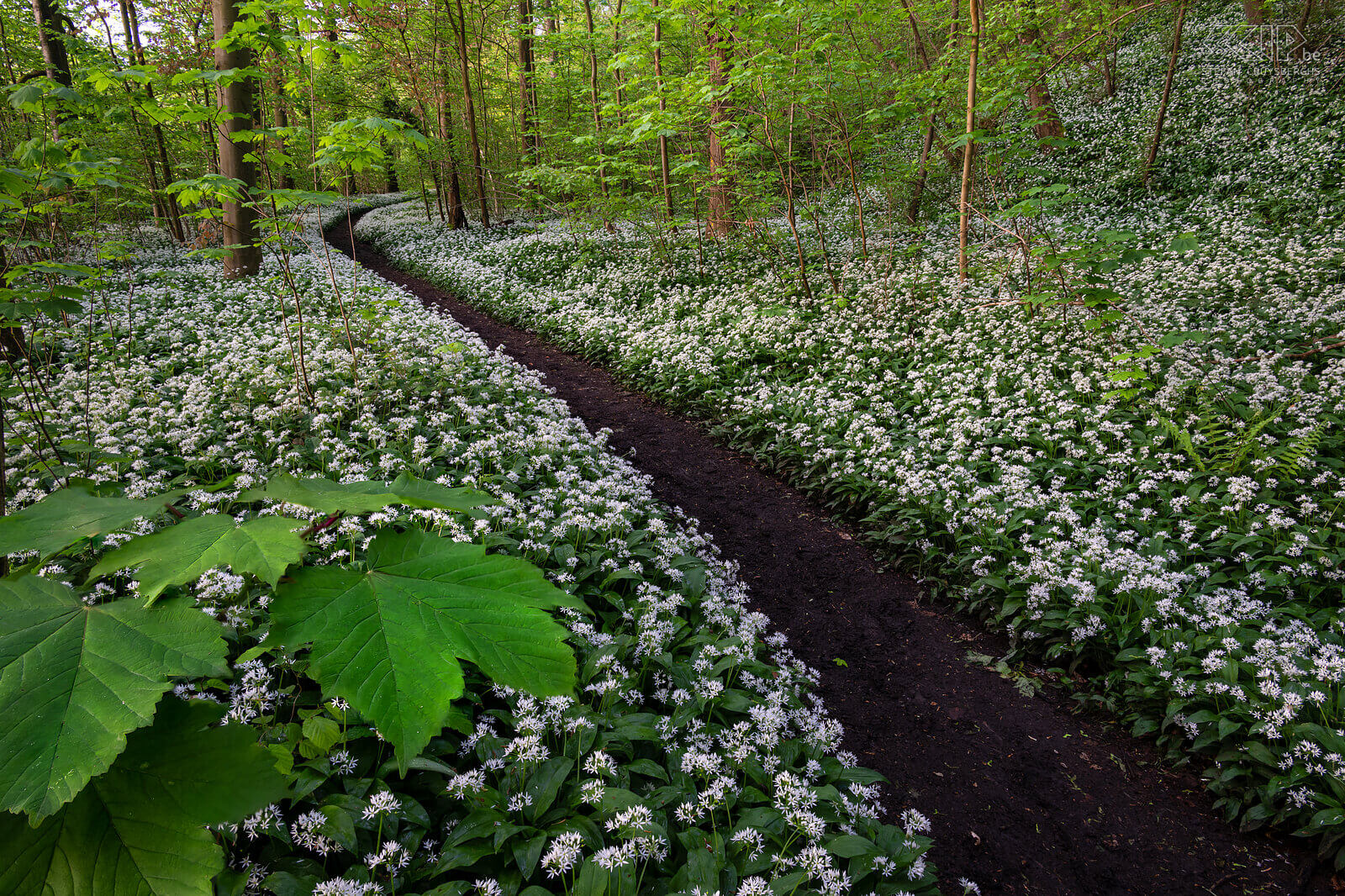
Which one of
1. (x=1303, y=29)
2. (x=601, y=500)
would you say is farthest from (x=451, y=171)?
(x=1303, y=29)

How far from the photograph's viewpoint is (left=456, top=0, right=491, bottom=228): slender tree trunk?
64.1 ft

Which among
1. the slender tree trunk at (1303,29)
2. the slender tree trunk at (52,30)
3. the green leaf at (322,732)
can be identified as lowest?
the green leaf at (322,732)

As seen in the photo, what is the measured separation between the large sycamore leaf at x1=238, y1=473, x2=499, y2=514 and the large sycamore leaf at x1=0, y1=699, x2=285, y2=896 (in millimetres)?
305

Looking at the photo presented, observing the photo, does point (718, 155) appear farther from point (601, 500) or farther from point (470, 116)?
point (601, 500)

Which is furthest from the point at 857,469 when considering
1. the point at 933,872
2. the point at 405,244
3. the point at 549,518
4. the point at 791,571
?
the point at 405,244

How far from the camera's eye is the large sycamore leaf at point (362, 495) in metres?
0.93

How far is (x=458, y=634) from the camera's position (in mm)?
825

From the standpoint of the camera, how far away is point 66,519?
90 centimetres

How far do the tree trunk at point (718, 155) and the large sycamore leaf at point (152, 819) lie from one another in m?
10.0

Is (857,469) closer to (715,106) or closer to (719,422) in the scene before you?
(719,422)

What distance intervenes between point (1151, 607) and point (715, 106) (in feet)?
32.9

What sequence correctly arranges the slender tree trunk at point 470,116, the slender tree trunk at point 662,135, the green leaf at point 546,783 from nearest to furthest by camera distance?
the green leaf at point 546,783 < the slender tree trunk at point 662,135 < the slender tree trunk at point 470,116

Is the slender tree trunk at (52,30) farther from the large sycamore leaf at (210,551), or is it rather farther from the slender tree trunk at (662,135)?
the large sycamore leaf at (210,551)

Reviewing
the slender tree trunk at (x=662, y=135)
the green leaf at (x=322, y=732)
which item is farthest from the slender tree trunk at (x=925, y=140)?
the green leaf at (x=322, y=732)
